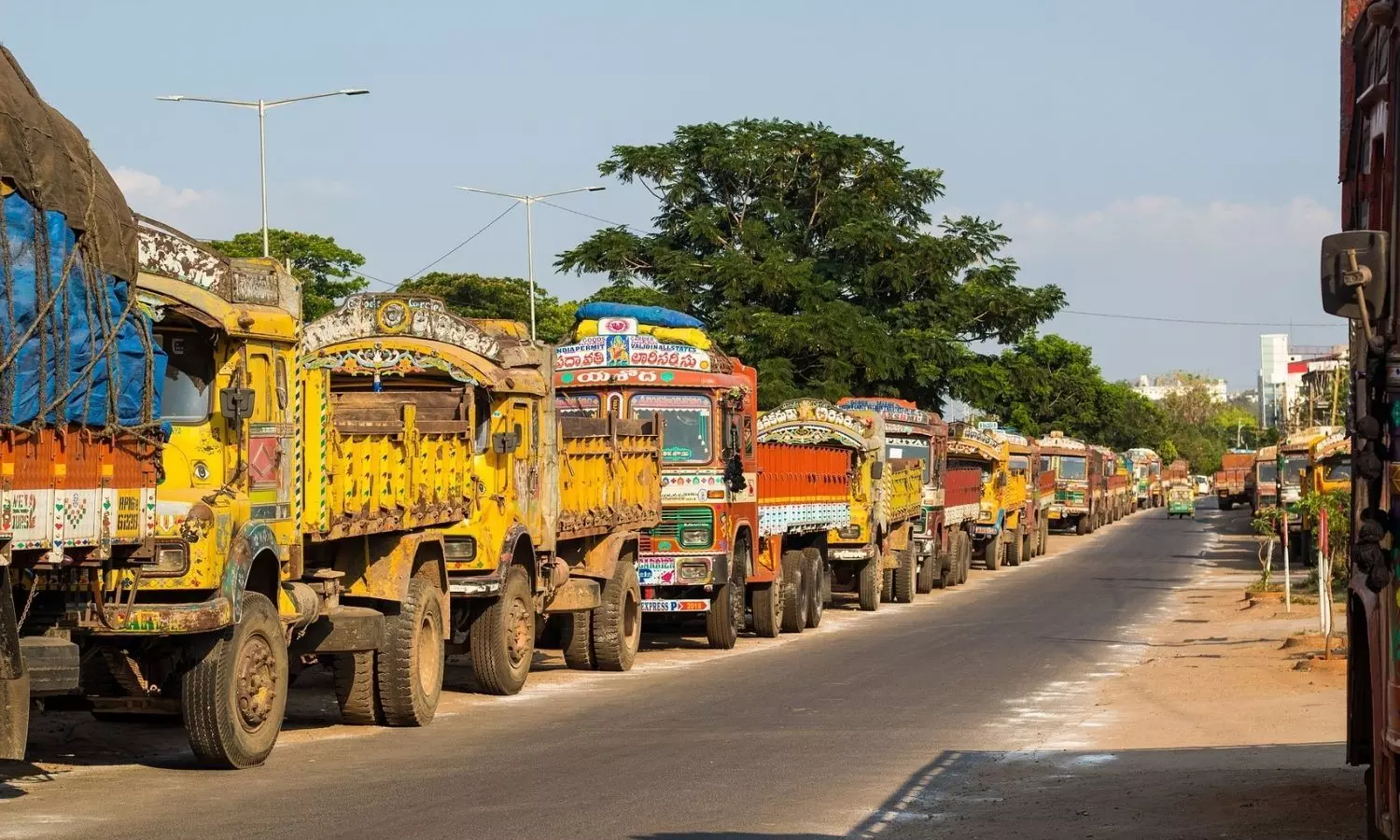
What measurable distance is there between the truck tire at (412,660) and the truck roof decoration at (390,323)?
2.47m

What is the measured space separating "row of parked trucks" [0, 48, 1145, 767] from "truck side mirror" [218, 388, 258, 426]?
2 cm

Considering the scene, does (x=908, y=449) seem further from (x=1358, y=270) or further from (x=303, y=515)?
(x=1358, y=270)

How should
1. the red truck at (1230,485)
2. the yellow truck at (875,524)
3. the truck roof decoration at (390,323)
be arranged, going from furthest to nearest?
the red truck at (1230,485)
the yellow truck at (875,524)
the truck roof decoration at (390,323)

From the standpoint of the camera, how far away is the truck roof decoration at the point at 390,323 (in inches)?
637

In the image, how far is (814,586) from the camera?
25719 millimetres

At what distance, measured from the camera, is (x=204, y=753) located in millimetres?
11641

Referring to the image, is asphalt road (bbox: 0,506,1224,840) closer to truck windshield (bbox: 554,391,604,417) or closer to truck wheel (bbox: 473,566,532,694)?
truck wheel (bbox: 473,566,532,694)

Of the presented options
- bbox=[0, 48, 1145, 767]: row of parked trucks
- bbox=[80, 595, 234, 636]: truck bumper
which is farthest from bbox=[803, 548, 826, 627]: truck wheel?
bbox=[80, 595, 234, 636]: truck bumper

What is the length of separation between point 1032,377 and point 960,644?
139 ft

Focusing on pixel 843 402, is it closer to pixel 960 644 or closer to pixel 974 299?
pixel 960 644

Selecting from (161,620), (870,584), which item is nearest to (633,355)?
(870,584)

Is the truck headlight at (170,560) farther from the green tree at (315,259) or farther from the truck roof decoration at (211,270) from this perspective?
the green tree at (315,259)

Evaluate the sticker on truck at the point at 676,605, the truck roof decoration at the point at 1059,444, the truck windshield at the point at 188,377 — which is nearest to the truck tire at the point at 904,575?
the sticker on truck at the point at 676,605

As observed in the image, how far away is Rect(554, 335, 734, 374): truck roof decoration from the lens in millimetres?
21672
